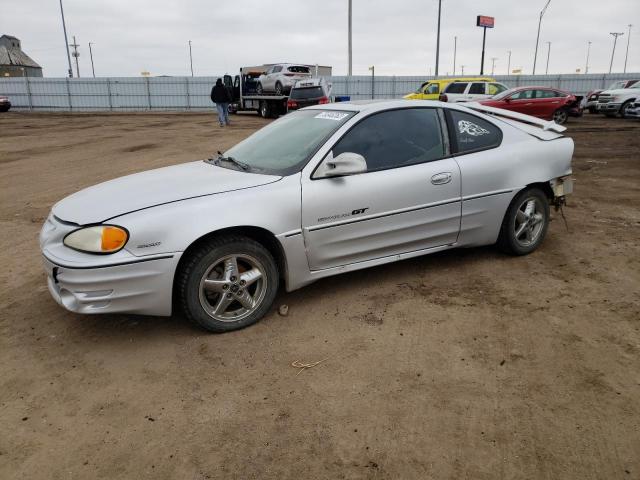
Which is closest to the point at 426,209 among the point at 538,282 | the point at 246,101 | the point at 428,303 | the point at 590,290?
the point at 428,303

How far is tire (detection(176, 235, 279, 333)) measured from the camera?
331cm

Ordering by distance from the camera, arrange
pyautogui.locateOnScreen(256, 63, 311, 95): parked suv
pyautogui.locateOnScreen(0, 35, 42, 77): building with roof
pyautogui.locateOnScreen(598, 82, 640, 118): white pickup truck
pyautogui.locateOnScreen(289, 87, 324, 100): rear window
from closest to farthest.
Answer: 1. pyautogui.locateOnScreen(289, 87, 324, 100): rear window
2. pyautogui.locateOnScreen(598, 82, 640, 118): white pickup truck
3. pyautogui.locateOnScreen(256, 63, 311, 95): parked suv
4. pyautogui.locateOnScreen(0, 35, 42, 77): building with roof

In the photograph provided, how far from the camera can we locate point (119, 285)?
10.3 feet

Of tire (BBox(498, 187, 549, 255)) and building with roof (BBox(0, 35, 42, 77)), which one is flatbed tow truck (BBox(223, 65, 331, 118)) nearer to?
tire (BBox(498, 187, 549, 255))

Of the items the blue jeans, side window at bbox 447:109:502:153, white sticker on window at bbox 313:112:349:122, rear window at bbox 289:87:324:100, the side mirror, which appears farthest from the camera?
rear window at bbox 289:87:324:100

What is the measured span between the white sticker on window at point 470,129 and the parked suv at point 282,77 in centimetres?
2150

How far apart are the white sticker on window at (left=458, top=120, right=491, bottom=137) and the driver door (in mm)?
247

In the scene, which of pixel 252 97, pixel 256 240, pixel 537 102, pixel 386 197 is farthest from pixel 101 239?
pixel 252 97

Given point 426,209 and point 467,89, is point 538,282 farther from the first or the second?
point 467,89

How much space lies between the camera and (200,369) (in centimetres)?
310

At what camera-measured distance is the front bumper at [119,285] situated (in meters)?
3.10

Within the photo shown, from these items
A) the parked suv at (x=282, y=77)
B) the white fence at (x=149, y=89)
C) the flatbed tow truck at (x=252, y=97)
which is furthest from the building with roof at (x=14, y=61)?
the parked suv at (x=282, y=77)

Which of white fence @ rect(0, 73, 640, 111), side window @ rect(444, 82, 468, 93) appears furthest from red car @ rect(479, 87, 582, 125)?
white fence @ rect(0, 73, 640, 111)

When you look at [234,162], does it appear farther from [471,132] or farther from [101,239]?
[471,132]
